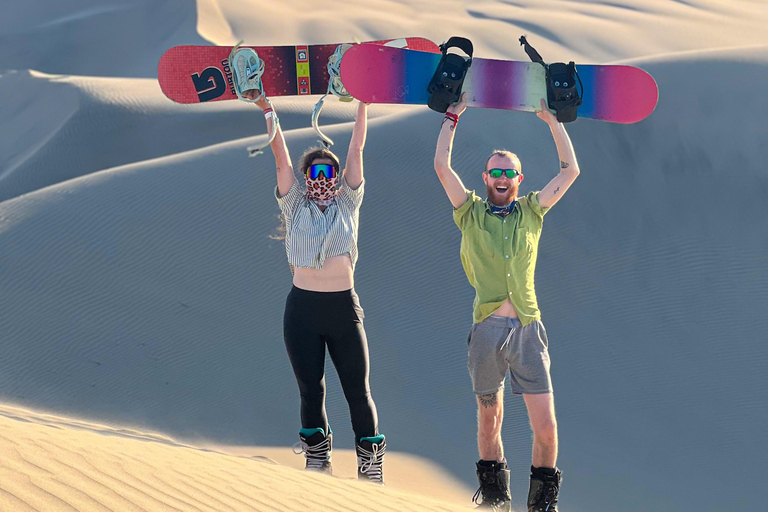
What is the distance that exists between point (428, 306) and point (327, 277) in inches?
164

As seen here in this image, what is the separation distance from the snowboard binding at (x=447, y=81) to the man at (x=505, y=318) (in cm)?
30

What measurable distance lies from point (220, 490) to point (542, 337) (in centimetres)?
169

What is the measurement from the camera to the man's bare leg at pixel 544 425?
399cm

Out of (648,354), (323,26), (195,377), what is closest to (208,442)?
(195,377)

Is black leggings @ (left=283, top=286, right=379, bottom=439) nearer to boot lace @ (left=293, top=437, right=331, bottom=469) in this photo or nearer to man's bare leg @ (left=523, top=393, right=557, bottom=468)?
boot lace @ (left=293, top=437, right=331, bottom=469)

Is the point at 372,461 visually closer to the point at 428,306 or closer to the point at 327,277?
the point at 327,277

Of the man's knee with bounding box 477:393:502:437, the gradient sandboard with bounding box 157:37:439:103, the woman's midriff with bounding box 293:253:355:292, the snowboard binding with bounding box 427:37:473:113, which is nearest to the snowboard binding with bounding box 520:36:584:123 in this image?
the snowboard binding with bounding box 427:37:473:113

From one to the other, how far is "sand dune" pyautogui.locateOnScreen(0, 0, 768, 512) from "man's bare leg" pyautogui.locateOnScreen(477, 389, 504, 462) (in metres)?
0.42

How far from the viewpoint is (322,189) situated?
4293mm

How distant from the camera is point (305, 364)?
4.19 m

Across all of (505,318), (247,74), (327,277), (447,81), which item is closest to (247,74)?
(247,74)

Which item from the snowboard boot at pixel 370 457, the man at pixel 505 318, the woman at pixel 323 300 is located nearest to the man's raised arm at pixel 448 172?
the man at pixel 505 318

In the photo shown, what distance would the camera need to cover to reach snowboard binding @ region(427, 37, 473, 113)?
4457 mm

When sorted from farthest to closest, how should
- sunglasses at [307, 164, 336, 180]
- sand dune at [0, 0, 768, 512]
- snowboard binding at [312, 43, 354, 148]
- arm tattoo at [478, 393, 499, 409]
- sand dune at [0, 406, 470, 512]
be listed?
sand dune at [0, 0, 768, 512]
snowboard binding at [312, 43, 354, 148]
sunglasses at [307, 164, 336, 180]
arm tattoo at [478, 393, 499, 409]
sand dune at [0, 406, 470, 512]
